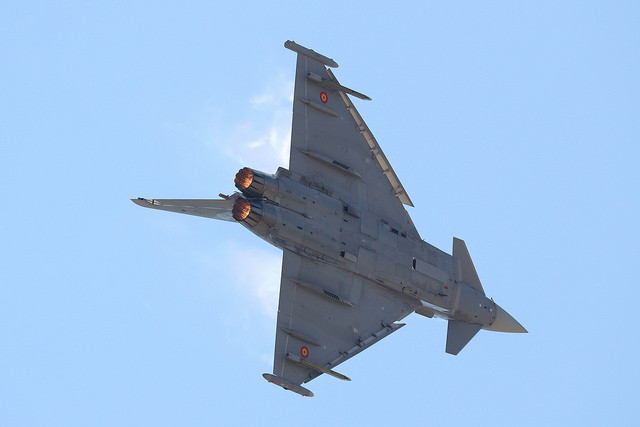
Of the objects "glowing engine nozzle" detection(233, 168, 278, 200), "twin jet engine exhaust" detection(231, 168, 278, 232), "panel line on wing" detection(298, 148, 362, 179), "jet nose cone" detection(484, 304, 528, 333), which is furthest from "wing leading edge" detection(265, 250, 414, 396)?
"jet nose cone" detection(484, 304, 528, 333)

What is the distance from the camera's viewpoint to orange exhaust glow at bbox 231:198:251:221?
137 feet

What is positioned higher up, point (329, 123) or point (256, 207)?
point (329, 123)

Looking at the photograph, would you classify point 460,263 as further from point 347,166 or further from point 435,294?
point 347,166

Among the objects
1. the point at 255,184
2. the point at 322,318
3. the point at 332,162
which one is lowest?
the point at 322,318

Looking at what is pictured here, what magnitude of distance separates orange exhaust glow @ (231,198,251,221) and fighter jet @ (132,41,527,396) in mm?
36

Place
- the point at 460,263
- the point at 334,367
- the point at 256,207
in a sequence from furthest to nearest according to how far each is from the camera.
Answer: the point at 460,263 < the point at 334,367 < the point at 256,207

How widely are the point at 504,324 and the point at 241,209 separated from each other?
1375cm

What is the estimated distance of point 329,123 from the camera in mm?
45750

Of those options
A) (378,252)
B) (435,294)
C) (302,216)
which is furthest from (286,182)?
(435,294)

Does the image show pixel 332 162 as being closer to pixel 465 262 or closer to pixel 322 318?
pixel 322 318

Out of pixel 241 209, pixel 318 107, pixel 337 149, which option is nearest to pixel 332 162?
pixel 337 149

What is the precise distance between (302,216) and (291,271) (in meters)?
2.21

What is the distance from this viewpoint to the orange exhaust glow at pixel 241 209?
41.8 m

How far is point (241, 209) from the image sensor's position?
4197cm
